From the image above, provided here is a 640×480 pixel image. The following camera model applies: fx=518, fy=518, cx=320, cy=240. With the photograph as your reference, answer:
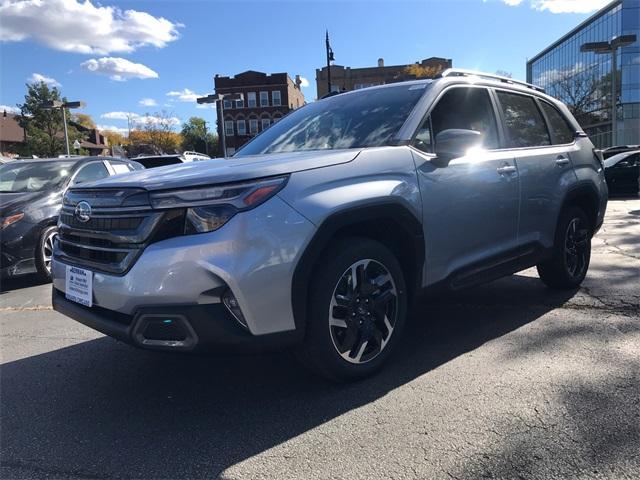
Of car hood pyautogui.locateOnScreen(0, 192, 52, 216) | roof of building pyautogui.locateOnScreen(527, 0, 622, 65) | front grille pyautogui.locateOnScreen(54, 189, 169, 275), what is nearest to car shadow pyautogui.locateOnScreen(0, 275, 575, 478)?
front grille pyautogui.locateOnScreen(54, 189, 169, 275)

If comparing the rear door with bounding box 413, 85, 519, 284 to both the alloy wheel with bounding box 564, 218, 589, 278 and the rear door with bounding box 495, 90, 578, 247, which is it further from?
the alloy wheel with bounding box 564, 218, 589, 278

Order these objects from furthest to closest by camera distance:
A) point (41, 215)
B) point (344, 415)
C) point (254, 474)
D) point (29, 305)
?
point (41, 215), point (29, 305), point (344, 415), point (254, 474)

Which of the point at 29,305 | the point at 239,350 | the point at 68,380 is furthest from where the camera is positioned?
the point at 29,305

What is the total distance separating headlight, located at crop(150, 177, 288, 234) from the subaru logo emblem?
1.76 ft

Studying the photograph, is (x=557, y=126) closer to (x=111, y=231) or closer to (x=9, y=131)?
(x=111, y=231)

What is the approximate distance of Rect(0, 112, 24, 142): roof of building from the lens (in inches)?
2441

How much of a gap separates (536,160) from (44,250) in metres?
5.87

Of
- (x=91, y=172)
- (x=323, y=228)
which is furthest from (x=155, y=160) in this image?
(x=323, y=228)

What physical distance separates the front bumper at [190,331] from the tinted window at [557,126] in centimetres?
361

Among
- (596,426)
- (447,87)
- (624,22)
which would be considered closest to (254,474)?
(596,426)

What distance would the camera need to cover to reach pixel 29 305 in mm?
5711

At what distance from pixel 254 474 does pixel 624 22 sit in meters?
54.0

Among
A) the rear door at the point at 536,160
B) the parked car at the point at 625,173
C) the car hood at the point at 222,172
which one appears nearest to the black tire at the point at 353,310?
the car hood at the point at 222,172

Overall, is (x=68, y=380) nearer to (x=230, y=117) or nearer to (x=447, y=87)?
(x=447, y=87)
